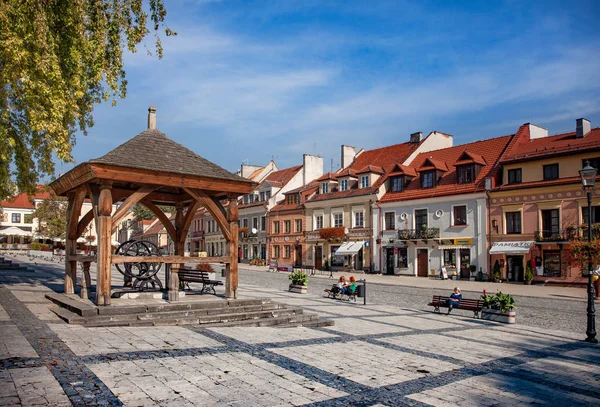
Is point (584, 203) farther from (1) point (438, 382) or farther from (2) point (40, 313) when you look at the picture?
(2) point (40, 313)

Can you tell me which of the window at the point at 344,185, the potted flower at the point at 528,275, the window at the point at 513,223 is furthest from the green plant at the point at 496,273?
the window at the point at 344,185

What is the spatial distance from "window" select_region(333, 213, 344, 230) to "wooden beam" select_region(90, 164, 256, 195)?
30.3 metres

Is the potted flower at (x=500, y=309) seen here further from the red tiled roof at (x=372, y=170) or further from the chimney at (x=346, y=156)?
the chimney at (x=346, y=156)

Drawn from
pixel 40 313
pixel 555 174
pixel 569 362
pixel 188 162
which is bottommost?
pixel 569 362

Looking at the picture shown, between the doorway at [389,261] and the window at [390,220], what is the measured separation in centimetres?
183

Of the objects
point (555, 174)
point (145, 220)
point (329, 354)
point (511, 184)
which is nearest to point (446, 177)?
point (511, 184)

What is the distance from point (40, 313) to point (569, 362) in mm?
11347

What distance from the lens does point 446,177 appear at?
3809 centimetres

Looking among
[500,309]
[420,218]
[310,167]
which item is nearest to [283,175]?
[310,167]

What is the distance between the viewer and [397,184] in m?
40.9

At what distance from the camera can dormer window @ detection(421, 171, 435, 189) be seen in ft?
126

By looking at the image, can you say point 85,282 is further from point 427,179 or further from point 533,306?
point 427,179

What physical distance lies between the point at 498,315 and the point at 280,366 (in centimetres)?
1016

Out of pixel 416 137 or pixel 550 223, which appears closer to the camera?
pixel 550 223
